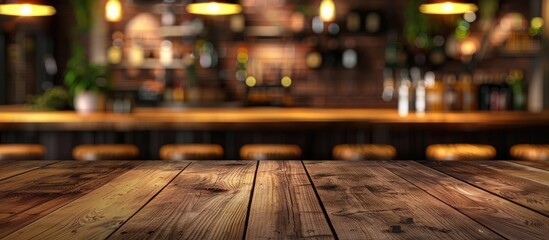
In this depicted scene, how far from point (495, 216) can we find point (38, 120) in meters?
3.33

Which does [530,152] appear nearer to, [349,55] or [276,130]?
[276,130]

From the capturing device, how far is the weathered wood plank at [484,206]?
3.70ft

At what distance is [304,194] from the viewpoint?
1481 millimetres

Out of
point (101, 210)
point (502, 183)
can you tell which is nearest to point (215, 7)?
point (502, 183)

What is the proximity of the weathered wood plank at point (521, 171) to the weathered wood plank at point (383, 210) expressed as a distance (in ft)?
1.23

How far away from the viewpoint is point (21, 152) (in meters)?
3.90

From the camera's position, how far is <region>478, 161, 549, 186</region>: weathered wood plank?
5.82 feet

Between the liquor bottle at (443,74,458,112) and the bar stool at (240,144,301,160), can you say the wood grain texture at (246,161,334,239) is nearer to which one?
the bar stool at (240,144,301,160)

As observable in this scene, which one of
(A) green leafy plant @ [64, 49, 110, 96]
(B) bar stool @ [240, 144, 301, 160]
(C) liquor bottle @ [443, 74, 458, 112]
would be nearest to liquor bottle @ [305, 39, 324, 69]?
(C) liquor bottle @ [443, 74, 458, 112]

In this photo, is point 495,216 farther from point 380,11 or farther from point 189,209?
point 380,11

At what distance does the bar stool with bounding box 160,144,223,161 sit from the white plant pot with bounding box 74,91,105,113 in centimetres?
86

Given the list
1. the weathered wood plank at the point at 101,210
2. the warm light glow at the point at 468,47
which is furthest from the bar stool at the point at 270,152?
the warm light glow at the point at 468,47

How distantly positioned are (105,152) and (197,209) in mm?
2679

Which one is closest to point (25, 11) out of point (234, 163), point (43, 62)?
point (234, 163)
